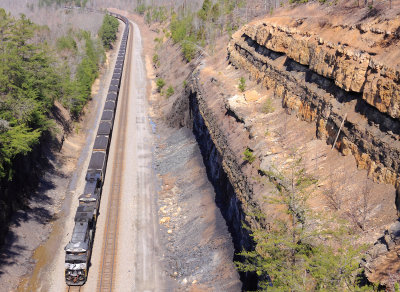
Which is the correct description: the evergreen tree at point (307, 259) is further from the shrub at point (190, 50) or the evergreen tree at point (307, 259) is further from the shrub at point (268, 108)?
the shrub at point (190, 50)

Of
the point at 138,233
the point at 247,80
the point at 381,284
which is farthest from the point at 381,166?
the point at 247,80

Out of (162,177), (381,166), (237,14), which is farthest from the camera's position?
A: (237,14)

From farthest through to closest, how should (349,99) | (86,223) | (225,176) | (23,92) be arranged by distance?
(23,92) → (225,176) → (86,223) → (349,99)

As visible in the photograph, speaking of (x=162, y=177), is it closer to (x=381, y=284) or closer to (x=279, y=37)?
(x=279, y=37)

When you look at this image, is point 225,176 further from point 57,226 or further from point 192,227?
point 57,226

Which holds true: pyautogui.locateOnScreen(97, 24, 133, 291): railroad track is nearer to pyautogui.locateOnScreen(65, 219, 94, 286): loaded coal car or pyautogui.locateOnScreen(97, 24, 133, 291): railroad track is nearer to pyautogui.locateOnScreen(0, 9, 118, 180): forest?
pyautogui.locateOnScreen(65, 219, 94, 286): loaded coal car

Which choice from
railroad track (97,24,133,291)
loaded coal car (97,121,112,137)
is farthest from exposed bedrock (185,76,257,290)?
loaded coal car (97,121,112,137)

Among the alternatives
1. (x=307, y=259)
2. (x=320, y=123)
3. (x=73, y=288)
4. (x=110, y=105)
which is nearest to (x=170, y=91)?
(x=110, y=105)

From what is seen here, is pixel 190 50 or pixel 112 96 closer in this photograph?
pixel 112 96

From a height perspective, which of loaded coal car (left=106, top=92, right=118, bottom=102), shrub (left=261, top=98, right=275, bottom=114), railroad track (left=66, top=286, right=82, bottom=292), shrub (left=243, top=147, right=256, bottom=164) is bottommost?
railroad track (left=66, top=286, right=82, bottom=292)
